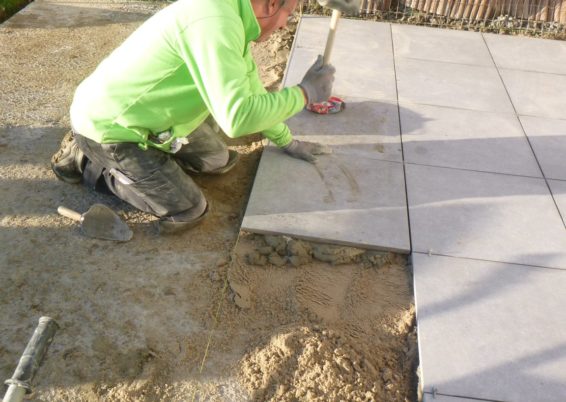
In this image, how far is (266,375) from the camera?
96.8 inches

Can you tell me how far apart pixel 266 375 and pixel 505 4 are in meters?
4.91

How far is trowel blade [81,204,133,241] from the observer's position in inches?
121

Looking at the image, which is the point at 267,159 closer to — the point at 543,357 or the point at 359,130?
the point at 359,130

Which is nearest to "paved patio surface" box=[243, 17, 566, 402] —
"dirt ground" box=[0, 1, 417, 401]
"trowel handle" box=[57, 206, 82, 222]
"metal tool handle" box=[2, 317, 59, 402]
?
"dirt ground" box=[0, 1, 417, 401]

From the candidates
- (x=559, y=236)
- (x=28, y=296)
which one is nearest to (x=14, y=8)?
(x=28, y=296)

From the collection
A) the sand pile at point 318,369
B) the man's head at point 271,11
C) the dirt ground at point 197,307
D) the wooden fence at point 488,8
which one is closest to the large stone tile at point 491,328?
the dirt ground at point 197,307

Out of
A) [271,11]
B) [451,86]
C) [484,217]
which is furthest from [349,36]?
[271,11]

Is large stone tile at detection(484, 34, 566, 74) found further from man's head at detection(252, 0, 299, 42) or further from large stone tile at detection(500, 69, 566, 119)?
man's head at detection(252, 0, 299, 42)

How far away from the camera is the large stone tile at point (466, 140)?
12.4ft

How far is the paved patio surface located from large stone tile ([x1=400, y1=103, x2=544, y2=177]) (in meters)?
0.01

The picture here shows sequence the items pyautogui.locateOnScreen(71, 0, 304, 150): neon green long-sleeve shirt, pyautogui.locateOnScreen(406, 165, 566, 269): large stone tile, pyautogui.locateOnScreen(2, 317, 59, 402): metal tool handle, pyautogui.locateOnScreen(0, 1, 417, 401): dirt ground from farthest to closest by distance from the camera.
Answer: pyautogui.locateOnScreen(406, 165, 566, 269): large stone tile
pyautogui.locateOnScreen(0, 1, 417, 401): dirt ground
pyautogui.locateOnScreen(71, 0, 304, 150): neon green long-sleeve shirt
pyautogui.locateOnScreen(2, 317, 59, 402): metal tool handle

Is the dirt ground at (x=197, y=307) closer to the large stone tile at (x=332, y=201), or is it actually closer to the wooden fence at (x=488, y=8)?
the large stone tile at (x=332, y=201)

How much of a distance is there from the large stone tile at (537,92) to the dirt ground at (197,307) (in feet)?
7.20

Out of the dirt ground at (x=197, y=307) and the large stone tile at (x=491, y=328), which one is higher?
the large stone tile at (x=491, y=328)
